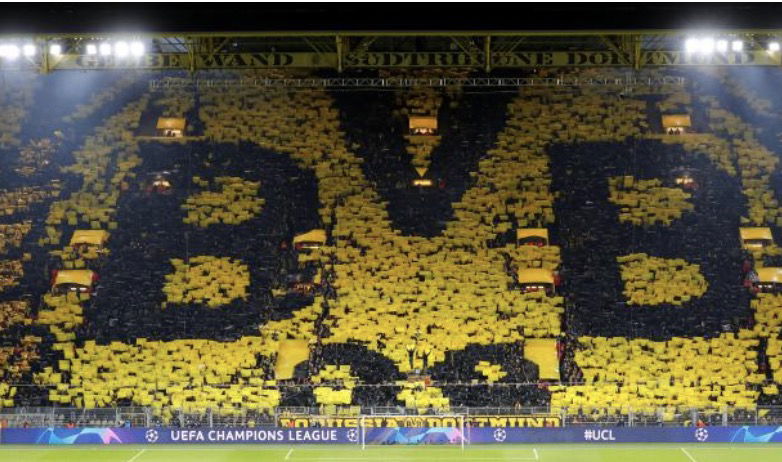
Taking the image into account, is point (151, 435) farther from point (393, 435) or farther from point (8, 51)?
point (8, 51)

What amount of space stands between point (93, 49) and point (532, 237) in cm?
1650

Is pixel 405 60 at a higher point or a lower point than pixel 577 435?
higher

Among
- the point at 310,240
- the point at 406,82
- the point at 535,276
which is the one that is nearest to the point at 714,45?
the point at 535,276

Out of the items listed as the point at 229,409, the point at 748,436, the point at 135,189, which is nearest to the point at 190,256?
the point at 135,189

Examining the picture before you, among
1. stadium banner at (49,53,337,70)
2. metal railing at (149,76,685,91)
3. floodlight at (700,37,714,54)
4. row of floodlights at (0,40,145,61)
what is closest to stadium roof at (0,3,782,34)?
row of floodlights at (0,40,145,61)

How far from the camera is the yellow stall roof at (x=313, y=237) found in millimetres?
39906

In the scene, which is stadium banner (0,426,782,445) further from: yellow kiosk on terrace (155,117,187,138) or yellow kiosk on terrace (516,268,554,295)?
yellow kiosk on terrace (155,117,187,138)

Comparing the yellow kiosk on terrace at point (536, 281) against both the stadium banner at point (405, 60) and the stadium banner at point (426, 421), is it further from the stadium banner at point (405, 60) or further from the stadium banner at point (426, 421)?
the stadium banner at point (405, 60)

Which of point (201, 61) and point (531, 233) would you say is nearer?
point (531, 233)

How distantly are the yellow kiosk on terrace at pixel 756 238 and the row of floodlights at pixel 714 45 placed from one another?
20.4 ft

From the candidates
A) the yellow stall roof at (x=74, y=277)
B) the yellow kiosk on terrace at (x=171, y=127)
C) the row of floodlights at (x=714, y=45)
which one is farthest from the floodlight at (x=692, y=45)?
the yellow stall roof at (x=74, y=277)

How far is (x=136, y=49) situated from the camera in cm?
3859

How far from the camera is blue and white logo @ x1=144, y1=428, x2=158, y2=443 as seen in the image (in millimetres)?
32656

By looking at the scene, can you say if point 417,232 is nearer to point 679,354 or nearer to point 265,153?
point 265,153
